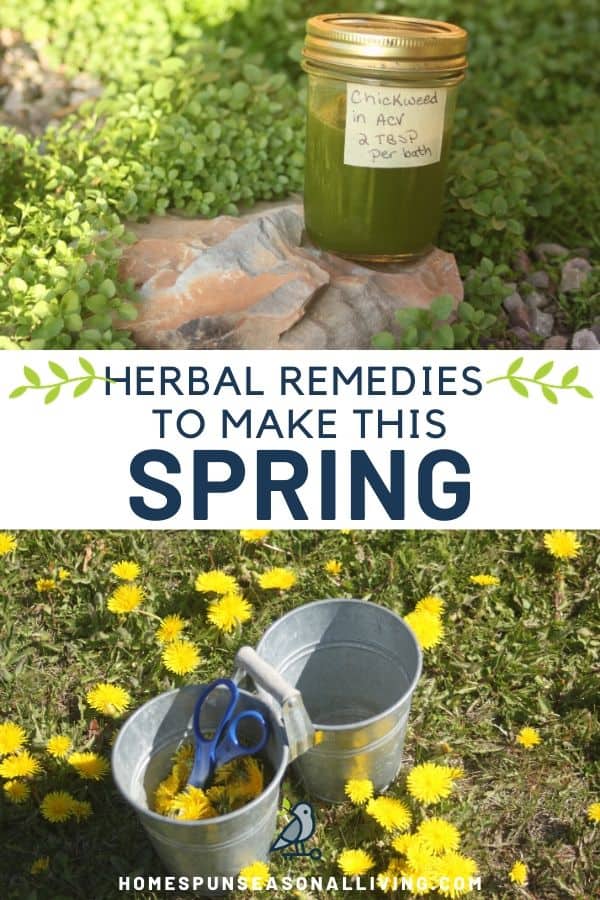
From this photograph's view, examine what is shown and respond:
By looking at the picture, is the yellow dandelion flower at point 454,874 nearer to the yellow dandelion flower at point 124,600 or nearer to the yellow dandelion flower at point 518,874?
the yellow dandelion flower at point 518,874

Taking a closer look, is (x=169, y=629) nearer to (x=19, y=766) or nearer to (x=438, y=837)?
(x=19, y=766)

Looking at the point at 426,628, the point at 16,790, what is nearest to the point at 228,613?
the point at 426,628

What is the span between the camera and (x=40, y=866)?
1640mm

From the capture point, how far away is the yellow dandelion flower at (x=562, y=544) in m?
2.16

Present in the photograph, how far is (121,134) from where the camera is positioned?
8.99 feet

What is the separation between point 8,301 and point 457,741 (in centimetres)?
138

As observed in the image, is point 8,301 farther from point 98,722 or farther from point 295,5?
point 295,5

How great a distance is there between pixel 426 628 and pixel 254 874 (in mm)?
570

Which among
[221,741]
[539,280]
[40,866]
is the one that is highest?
[539,280]

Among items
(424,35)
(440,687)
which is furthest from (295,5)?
(440,687)

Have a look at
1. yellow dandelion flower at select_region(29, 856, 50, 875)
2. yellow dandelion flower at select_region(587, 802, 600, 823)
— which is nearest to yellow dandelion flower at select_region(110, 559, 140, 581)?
yellow dandelion flower at select_region(29, 856, 50, 875)

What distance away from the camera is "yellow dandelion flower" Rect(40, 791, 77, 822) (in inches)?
65.9

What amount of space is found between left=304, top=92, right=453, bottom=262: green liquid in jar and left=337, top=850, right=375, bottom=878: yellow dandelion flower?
1.38m

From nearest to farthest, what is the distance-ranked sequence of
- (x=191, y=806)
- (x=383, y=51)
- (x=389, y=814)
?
(x=191, y=806), (x=389, y=814), (x=383, y=51)
